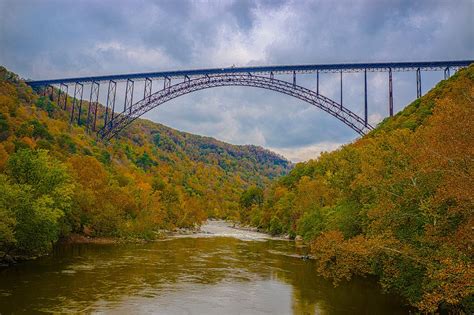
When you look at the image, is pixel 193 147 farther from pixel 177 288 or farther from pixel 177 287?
pixel 177 288

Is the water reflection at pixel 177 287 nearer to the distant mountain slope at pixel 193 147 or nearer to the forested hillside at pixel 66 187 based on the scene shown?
the forested hillside at pixel 66 187

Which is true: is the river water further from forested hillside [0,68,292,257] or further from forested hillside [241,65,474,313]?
forested hillside [0,68,292,257]

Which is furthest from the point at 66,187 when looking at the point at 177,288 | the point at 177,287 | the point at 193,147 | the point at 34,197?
the point at 193,147

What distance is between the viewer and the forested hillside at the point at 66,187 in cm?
2210

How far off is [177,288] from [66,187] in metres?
12.1

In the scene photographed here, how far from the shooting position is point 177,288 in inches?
712

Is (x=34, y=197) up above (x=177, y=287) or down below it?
above

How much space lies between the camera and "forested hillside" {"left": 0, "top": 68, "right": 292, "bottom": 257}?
72.5ft

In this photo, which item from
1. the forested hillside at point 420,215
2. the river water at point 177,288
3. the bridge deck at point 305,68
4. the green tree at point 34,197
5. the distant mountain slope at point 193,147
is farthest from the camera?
the distant mountain slope at point 193,147

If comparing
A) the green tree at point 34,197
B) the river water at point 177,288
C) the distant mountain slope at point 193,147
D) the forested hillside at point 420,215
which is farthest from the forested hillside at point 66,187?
the distant mountain slope at point 193,147

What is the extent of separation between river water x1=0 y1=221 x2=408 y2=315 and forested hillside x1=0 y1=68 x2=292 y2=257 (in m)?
2.58

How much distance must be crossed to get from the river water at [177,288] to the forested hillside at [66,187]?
2585 millimetres

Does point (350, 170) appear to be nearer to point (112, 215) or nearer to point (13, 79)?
point (112, 215)

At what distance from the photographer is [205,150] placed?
7239 inches
